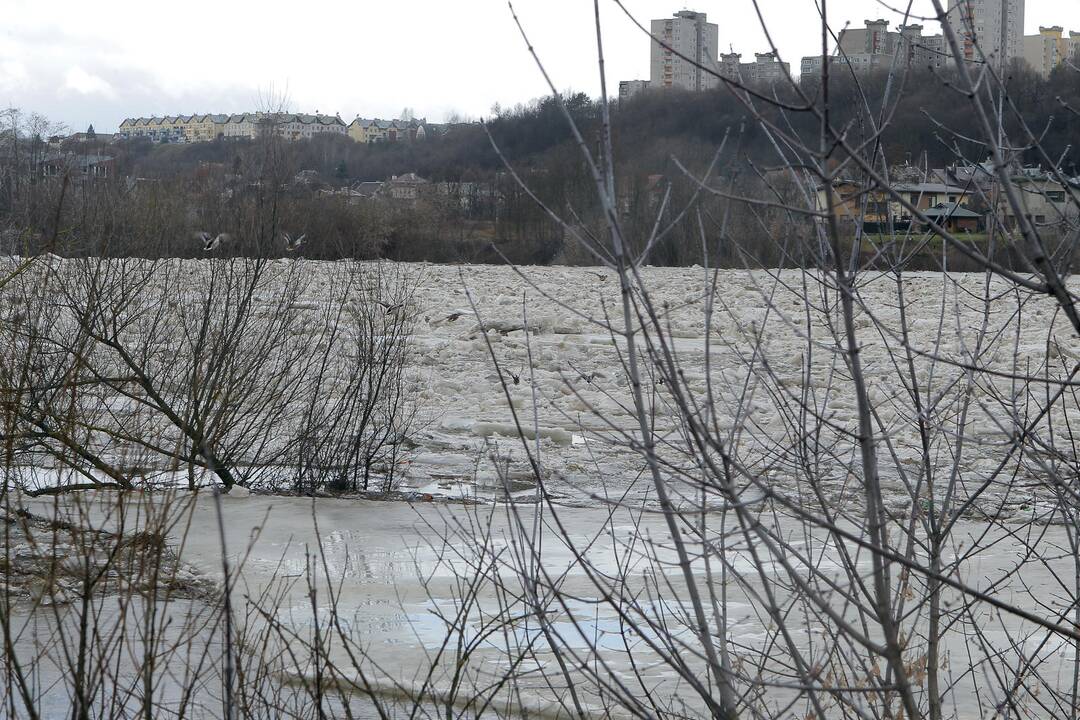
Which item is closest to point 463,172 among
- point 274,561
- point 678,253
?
point 678,253

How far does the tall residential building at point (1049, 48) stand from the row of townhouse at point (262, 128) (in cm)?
597

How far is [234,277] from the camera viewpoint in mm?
9297

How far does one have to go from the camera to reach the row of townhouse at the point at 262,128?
986 cm

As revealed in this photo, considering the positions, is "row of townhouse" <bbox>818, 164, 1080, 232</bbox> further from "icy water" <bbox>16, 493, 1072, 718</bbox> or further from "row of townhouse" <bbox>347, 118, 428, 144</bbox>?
"row of townhouse" <bbox>347, 118, 428, 144</bbox>

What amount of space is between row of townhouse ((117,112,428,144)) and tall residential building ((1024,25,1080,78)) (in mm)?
5966

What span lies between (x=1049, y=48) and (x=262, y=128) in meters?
6.68

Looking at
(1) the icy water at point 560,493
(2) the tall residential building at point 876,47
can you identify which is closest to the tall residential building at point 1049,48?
(2) the tall residential building at point 876,47

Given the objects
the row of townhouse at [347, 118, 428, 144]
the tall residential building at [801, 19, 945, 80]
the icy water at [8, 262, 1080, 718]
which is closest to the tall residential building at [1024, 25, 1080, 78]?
the tall residential building at [801, 19, 945, 80]

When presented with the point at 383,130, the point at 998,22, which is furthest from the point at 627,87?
the point at 383,130

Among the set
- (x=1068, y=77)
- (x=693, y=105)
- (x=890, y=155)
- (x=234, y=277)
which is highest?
(x=693, y=105)

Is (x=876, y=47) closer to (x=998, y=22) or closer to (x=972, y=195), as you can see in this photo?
(x=998, y=22)

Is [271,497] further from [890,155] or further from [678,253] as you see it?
[678,253]

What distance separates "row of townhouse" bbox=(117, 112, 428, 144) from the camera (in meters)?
9.86

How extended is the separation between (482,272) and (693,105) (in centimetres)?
802
